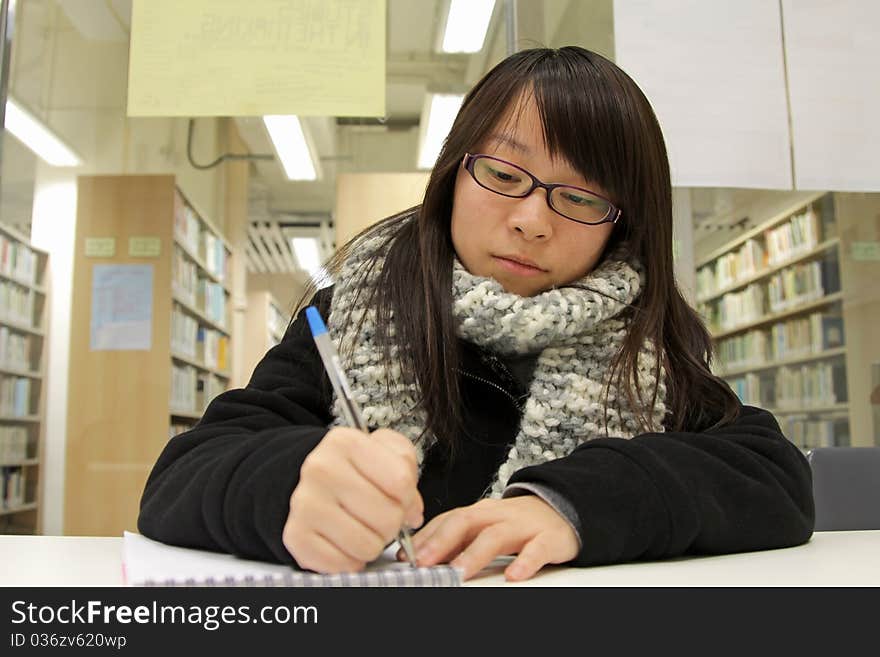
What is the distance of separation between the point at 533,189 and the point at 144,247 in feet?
5.37

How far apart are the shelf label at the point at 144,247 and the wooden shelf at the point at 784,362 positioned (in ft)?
5.13

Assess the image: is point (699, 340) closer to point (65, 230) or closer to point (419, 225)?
point (419, 225)

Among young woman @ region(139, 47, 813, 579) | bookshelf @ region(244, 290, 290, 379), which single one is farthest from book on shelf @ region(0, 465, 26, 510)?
young woman @ region(139, 47, 813, 579)

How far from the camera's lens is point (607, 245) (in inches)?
42.5

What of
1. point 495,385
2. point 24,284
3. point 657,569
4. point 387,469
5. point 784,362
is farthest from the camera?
point 784,362

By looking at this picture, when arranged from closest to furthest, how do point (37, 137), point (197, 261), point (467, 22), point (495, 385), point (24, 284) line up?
1. point (495, 385)
2. point (467, 22)
3. point (37, 137)
4. point (24, 284)
5. point (197, 261)

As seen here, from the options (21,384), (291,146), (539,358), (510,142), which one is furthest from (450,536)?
(21,384)

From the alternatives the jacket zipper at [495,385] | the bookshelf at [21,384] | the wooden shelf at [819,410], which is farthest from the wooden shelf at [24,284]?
the wooden shelf at [819,410]

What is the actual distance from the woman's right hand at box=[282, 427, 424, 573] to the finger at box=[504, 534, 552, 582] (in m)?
0.08

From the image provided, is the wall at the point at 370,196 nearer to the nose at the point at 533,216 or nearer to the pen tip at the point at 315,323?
the nose at the point at 533,216

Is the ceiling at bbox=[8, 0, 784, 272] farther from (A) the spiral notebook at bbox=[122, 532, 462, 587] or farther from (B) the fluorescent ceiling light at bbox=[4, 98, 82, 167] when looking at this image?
(A) the spiral notebook at bbox=[122, 532, 462, 587]

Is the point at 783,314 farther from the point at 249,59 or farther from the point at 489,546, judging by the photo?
the point at 489,546
